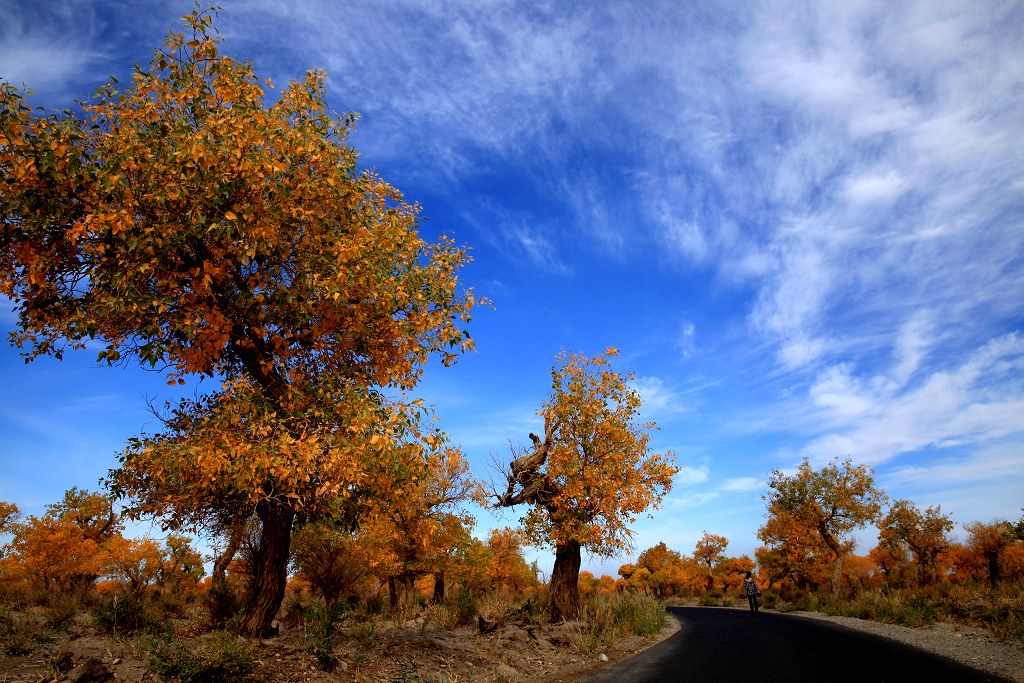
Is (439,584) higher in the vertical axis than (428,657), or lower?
higher

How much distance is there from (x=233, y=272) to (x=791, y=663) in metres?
13.5

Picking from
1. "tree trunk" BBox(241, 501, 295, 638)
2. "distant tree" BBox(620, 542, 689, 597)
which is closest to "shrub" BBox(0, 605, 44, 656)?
"tree trunk" BBox(241, 501, 295, 638)

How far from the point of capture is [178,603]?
26703 mm

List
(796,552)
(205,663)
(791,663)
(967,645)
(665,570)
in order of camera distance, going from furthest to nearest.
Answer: (665,570)
(796,552)
(967,645)
(791,663)
(205,663)

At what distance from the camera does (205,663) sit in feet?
24.3

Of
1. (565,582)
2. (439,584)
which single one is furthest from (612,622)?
(439,584)

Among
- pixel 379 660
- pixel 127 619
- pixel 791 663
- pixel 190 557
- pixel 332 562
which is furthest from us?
pixel 190 557

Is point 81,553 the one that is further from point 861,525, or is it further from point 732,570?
point 732,570

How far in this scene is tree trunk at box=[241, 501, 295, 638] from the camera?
10.3 m

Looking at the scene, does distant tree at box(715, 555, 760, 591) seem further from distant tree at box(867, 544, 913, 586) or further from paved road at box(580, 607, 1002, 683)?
paved road at box(580, 607, 1002, 683)

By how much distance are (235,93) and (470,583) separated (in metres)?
29.0

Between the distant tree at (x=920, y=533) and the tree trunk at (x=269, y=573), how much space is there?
39.6 m

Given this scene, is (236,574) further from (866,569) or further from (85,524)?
(866,569)

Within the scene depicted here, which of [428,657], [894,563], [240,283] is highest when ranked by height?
[240,283]
